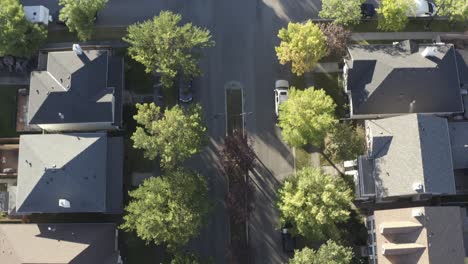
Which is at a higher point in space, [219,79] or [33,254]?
[219,79]

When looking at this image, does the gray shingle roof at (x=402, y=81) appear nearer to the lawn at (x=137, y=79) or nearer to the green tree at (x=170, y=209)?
the green tree at (x=170, y=209)

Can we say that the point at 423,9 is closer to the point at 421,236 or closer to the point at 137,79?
the point at 421,236

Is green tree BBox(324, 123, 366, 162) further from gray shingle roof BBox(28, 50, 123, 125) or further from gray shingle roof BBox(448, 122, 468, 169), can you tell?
gray shingle roof BBox(28, 50, 123, 125)

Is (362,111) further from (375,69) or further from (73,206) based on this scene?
(73,206)

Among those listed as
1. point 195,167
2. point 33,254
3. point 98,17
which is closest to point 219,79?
point 195,167

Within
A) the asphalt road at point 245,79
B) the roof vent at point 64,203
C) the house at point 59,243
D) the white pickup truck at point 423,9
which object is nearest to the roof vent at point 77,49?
the asphalt road at point 245,79

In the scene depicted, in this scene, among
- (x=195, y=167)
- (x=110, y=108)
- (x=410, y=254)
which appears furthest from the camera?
(x=195, y=167)

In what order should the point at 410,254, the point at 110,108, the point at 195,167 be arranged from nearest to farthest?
the point at 410,254 < the point at 110,108 < the point at 195,167
